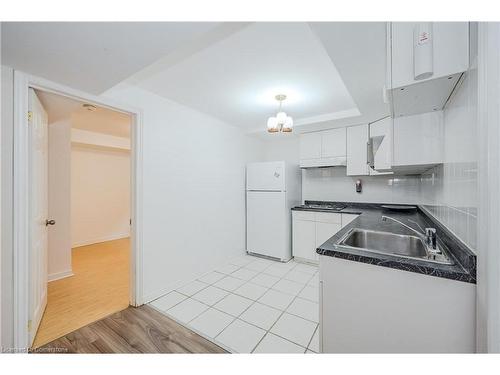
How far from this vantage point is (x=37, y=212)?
1.72 meters

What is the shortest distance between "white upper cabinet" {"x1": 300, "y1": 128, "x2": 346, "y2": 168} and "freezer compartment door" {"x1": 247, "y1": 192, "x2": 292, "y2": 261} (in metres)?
0.79

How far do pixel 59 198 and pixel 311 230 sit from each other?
3.49 m

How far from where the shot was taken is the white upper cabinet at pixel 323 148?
3250 mm

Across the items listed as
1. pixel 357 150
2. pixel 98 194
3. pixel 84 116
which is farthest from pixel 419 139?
pixel 98 194

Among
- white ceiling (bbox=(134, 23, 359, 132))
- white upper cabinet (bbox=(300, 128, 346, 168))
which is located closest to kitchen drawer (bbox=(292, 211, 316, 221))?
white upper cabinet (bbox=(300, 128, 346, 168))

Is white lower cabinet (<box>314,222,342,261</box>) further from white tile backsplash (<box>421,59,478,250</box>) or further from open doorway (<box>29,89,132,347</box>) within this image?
open doorway (<box>29,89,132,347</box>)

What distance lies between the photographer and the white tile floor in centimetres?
163

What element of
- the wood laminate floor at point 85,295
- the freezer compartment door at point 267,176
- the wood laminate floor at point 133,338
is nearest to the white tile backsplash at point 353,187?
the freezer compartment door at point 267,176

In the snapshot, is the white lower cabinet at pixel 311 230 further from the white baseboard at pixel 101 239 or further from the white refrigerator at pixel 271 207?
the white baseboard at pixel 101 239

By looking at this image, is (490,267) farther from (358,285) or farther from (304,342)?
(304,342)

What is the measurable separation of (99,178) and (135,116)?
10.8 ft

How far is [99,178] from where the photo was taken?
4.59m

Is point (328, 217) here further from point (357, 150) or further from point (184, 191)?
point (184, 191)

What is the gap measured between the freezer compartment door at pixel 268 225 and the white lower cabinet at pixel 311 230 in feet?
0.43
